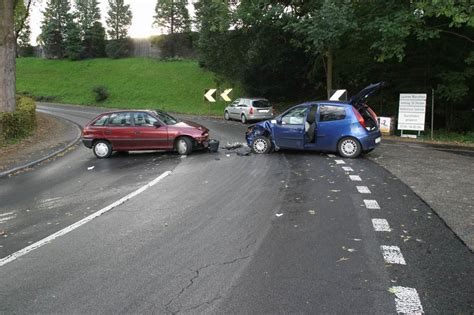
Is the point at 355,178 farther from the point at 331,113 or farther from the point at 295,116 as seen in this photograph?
the point at 295,116

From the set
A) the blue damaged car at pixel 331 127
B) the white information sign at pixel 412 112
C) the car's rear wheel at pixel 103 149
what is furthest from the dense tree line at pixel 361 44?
the car's rear wheel at pixel 103 149

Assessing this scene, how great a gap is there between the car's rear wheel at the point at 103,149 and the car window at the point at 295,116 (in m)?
5.81

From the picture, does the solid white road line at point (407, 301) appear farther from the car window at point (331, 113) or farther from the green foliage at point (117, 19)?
the green foliage at point (117, 19)

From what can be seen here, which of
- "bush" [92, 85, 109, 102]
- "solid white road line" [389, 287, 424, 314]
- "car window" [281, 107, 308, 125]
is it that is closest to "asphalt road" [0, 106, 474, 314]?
"solid white road line" [389, 287, 424, 314]

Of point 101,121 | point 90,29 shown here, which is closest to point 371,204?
point 101,121

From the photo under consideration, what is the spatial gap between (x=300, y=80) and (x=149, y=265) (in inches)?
1215

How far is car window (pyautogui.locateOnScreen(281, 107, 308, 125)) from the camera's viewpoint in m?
13.8

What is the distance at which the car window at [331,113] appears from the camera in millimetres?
13242

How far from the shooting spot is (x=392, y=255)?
208 inches

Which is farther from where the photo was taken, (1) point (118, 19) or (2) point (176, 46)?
(1) point (118, 19)

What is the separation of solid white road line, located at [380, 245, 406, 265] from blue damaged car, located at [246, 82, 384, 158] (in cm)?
784

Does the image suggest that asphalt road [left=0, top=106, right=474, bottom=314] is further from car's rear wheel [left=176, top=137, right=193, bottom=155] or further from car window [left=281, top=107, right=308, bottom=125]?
car's rear wheel [left=176, top=137, right=193, bottom=155]

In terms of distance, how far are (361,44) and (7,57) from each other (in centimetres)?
1739

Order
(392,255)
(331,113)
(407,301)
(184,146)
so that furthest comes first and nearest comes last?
(184,146) < (331,113) < (392,255) < (407,301)
